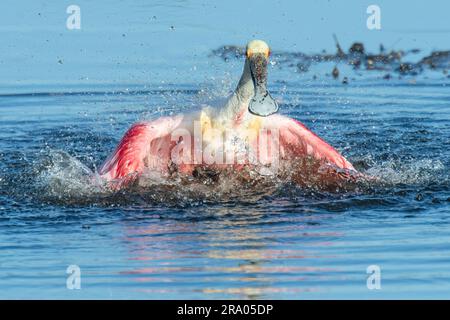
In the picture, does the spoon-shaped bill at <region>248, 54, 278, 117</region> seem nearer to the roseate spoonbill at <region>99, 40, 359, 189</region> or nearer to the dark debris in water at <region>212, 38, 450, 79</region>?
the roseate spoonbill at <region>99, 40, 359, 189</region>

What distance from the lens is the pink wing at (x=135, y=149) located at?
38.8 ft

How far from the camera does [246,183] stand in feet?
38.8

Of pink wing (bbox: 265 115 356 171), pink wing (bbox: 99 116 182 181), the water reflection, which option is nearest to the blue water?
the water reflection

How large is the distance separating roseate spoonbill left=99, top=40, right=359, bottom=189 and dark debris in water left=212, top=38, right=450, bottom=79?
520 centimetres

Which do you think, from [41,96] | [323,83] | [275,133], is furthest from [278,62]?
[275,133]

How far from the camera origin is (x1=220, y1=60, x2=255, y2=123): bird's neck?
11.6m

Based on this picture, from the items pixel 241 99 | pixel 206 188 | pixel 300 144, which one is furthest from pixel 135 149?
pixel 300 144

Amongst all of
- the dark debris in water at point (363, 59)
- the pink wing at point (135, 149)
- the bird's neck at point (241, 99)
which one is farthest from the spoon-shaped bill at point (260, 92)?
the dark debris in water at point (363, 59)

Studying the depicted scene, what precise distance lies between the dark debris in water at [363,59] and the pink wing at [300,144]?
511 centimetres

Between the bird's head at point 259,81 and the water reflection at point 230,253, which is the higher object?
the bird's head at point 259,81

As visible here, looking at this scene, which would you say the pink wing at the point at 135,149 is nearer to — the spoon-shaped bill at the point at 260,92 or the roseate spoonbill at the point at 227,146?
the roseate spoonbill at the point at 227,146
